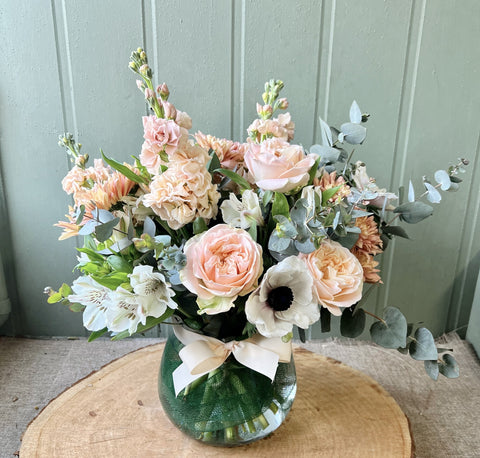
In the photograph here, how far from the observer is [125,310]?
64 cm

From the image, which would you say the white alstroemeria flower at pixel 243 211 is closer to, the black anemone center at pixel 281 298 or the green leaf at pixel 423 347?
the black anemone center at pixel 281 298

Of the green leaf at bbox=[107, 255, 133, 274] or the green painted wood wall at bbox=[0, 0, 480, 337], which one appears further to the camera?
the green painted wood wall at bbox=[0, 0, 480, 337]

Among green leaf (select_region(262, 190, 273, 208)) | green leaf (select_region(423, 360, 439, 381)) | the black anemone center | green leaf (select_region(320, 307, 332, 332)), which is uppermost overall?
green leaf (select_region(262, 190, 273, 208))

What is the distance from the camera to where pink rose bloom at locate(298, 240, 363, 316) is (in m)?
0.62

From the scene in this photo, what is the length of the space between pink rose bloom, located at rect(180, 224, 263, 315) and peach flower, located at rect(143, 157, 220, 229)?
0.15 feet

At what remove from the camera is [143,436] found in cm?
83

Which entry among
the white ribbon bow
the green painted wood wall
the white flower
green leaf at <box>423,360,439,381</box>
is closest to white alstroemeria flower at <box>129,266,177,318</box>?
the white flower

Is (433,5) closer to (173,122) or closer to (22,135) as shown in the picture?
(173,122)

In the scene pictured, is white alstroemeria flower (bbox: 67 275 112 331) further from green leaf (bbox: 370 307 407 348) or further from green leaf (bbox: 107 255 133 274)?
green leaf (bbox: 370 307 407 348)

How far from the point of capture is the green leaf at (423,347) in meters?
0.73

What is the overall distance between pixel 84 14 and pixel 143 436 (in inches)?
35.8

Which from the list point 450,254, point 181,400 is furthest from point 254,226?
point 450,254

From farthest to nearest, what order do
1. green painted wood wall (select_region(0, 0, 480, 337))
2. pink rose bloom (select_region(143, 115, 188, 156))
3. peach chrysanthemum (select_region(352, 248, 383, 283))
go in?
green painted wood wall (select_region(0, 0, 480, 337)) → peach chrysanthemum (select_region(352, 248, 383, 283)) → pink rose bloom (select_region(143, 115, 188, 156))

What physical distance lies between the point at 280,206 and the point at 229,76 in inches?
22.8
